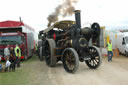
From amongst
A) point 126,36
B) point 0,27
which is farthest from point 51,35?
point 126,36

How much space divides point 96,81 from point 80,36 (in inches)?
99.0

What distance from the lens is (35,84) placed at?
586 centimetres

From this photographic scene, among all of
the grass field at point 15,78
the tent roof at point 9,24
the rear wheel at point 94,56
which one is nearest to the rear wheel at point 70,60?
the rear wheel at point 94,56

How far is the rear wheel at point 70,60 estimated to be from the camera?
22.5ft

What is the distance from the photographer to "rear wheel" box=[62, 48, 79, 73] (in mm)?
6853

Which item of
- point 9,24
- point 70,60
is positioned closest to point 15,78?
point 70,60

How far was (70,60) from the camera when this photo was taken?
24.0ft

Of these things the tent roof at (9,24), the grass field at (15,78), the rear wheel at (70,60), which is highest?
the tent roof at (9,24)

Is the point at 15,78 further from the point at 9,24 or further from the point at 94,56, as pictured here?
the point at 9,24

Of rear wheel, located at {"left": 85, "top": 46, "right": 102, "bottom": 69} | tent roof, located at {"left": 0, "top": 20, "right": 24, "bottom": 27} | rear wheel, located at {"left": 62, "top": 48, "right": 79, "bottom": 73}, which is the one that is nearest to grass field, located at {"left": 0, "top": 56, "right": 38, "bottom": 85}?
rear wheel, located at {"left": 62, "top": 48, "right": 79, "bottom": 73}

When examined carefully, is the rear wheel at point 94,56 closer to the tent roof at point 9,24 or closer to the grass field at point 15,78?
the grass field at point 15,78

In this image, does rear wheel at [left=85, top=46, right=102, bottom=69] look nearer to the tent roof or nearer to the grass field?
the grass field

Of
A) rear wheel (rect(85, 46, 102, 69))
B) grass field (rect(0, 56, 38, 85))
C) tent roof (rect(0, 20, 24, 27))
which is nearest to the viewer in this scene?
grass field (rect(0, 56, 38, 85))

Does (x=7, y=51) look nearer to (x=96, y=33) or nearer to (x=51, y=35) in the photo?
(x=51, y=35)
